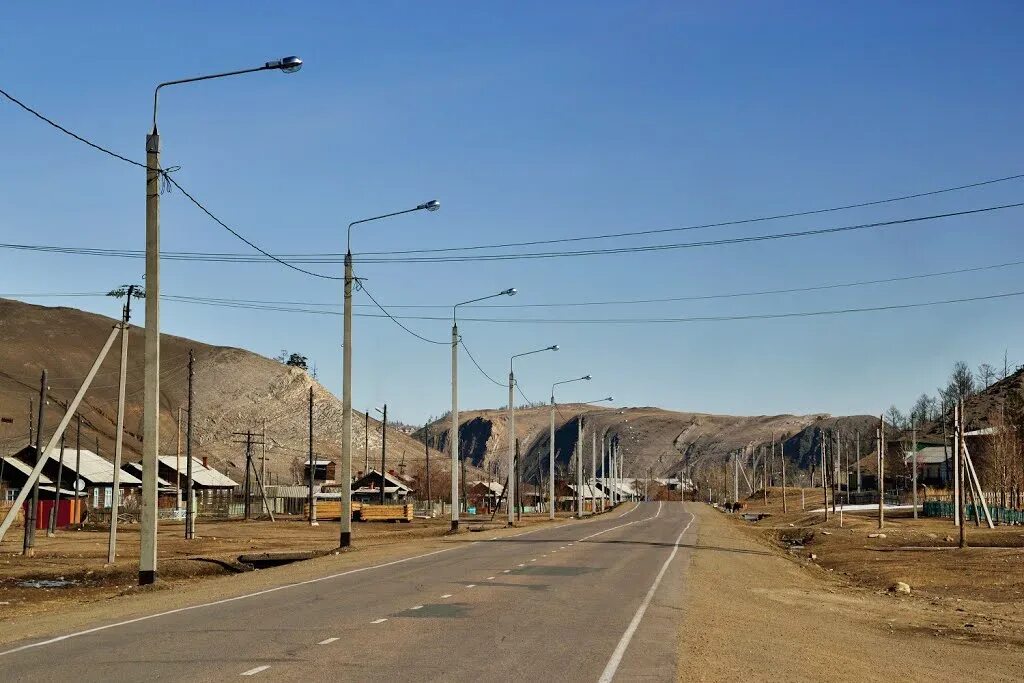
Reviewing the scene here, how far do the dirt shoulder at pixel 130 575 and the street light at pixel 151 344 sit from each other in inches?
39.8

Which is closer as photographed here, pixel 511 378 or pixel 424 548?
pixel 424 548

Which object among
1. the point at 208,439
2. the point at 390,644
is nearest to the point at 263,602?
the point at 390,644

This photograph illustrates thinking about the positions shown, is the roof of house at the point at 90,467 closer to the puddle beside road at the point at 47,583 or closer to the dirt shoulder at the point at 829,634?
the puddle beside road at the point at 47,583

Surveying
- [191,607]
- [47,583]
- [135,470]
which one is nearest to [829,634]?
[191,607]

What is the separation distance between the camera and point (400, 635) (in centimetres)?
1501

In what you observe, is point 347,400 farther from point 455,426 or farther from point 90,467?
point 90,467

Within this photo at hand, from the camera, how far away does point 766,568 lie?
34750 millimetres

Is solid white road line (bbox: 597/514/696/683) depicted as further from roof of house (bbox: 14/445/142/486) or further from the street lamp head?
roof of house (bbox: 14/445/142/486)

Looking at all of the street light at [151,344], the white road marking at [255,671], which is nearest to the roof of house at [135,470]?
the street light at [151,344]

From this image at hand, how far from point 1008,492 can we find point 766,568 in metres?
61.0

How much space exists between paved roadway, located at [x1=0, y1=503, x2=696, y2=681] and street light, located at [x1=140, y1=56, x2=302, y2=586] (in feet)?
10.3

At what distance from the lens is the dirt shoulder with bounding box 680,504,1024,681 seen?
13.8 metres

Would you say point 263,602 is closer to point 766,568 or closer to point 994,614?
point 994,614

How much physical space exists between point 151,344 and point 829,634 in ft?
47.7
